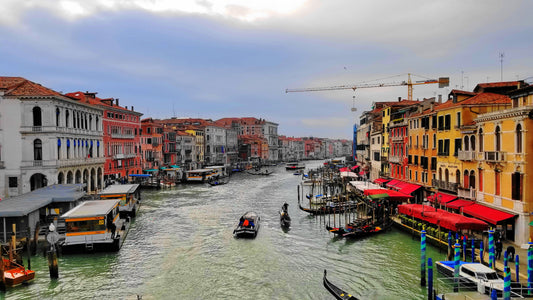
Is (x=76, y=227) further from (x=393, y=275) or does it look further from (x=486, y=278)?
(x=486, y=278)

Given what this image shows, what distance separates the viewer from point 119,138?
53688 millimetres

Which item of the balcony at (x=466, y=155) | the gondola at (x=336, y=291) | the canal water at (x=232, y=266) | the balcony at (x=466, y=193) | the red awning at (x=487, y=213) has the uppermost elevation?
the balcony at (x=466, y=155)

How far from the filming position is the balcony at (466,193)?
76.7 ft

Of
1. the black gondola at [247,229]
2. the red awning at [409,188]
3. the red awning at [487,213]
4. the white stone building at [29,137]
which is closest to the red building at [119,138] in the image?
the white stone building at [29,137]

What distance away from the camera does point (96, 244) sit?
20844mm

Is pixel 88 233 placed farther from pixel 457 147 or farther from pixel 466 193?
pixel 457 147

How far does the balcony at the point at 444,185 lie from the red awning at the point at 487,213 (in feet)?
9.90

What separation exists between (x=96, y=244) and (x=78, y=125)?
774 inches

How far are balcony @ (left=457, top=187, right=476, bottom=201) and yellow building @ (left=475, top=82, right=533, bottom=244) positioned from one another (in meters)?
1.00

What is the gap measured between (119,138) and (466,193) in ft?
144

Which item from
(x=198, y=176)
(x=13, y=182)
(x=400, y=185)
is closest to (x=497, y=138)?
(x=400, y=185)

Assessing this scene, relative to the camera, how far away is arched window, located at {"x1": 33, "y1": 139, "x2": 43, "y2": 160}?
32.2 m

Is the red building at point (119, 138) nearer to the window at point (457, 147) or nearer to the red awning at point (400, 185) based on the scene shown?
the red awning at point (400, 185)

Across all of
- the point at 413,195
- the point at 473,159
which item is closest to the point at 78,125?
the point at 413,195
